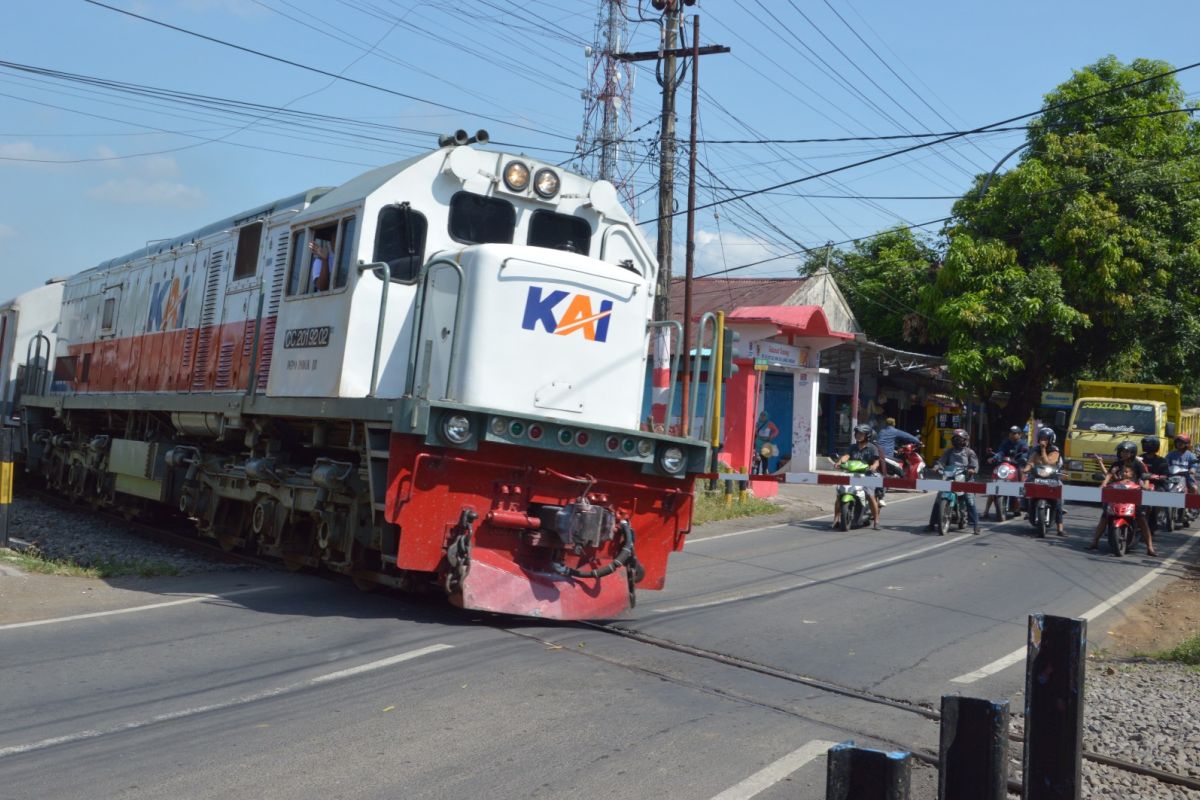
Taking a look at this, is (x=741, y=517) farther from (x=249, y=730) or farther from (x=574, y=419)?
(x=249, y=730)

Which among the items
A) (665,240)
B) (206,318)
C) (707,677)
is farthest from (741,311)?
(707,677)

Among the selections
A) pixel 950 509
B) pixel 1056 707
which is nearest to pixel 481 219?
pixel 1056 707

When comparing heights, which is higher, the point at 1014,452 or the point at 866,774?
the point at 1014,452

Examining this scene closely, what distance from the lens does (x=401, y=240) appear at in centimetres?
870

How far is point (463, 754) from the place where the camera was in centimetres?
518

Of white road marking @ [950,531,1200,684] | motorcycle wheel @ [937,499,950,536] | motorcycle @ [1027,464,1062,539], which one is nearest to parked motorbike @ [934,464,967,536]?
motorcycle wheel @ [937,499,950,536]

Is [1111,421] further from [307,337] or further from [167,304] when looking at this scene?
[307,337]

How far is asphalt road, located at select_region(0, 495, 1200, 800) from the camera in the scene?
4.92 meters

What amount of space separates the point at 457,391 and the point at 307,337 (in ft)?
6.21

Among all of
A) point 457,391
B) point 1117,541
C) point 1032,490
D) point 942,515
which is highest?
point 457,391

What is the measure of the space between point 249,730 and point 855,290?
112 feet

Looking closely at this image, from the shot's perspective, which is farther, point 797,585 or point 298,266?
point 797,585

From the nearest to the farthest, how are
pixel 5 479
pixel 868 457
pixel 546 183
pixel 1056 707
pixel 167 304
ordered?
1. pixel 1056 707
2. pixel 546 183
3. pixel 5 479
4. pixel 167 304
5. pixel 868 457

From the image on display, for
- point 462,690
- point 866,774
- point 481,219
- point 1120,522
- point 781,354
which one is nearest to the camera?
point 866,774
